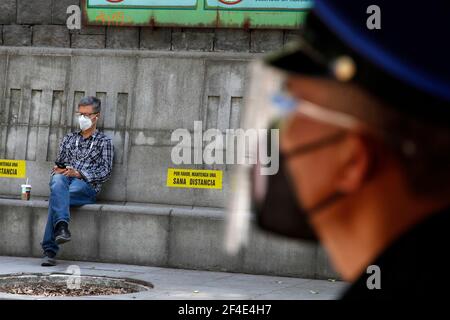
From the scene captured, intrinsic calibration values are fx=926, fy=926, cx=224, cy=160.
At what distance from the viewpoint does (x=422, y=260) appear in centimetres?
107

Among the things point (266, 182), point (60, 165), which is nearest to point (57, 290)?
point (60, 165)

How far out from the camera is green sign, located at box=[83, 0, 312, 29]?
34.0 feet

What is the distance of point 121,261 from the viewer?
10508 mm

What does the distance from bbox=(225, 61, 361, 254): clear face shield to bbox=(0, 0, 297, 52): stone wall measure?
9208 millimetres

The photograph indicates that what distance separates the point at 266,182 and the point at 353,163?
0.21 metres

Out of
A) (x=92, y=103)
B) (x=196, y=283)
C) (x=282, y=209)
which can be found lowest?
(x=196, y=283)

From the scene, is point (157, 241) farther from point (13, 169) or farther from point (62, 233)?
point (13, 169)

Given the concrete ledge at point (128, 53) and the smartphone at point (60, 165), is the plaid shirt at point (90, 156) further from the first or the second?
the concrete ledge at point (128, 53)

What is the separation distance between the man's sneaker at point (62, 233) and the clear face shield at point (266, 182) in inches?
349

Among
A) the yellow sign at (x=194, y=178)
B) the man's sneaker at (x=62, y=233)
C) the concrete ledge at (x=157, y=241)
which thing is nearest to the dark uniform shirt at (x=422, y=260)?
the concrete ledge at (x=157, y=241)

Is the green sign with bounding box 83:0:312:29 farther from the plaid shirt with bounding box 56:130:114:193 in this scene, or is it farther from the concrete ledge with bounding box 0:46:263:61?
the plaid shirt with bounding box 56:130:114:193

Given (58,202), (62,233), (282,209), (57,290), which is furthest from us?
(58,202)

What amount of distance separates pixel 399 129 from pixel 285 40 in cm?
950

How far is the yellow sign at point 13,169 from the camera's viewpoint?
444 inches
